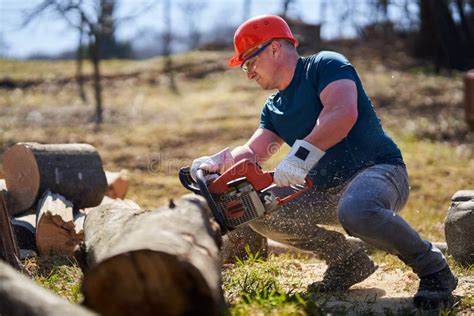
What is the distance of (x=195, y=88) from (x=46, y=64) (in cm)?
610

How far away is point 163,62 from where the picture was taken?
2131 centimetres

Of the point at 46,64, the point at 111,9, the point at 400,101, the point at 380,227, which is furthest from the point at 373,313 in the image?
→ the point at 46,64

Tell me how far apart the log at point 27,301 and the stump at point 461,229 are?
310 centimetres

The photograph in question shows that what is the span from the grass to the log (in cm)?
109

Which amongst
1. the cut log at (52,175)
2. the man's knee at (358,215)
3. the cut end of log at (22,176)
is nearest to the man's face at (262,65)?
the man's knee at (358,215)

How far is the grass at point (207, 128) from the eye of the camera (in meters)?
4.56

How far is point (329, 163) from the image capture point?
427 centimetres

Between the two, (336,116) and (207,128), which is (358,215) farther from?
(207,128)

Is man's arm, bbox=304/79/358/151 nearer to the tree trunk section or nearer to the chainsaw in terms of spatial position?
the chainsaw

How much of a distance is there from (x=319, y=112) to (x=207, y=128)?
8.60 meters

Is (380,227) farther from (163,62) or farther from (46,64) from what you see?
(46,64)

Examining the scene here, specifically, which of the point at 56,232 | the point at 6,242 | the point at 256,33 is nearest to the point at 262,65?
the point at 256,33

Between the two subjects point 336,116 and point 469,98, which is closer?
point 336,116

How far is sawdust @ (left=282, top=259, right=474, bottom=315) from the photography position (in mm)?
3842
